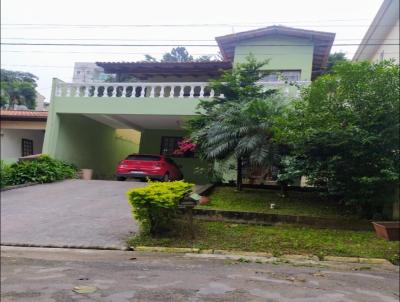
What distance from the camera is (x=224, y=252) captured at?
6809mm

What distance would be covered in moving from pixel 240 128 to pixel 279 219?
105 inches

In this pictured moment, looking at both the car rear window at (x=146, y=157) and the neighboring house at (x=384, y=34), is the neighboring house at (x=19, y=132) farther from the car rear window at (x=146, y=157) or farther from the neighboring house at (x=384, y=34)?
the neighboring house at (x=384, y=34)

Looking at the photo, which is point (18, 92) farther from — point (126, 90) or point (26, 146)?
point (126, 90)

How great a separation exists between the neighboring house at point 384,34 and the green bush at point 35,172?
11521 mm

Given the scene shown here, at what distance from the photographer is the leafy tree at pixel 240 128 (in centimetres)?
1003

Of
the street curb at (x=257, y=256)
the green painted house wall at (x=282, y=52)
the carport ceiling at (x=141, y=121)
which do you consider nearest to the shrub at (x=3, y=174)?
the carport ceiling at (x=141, y=121)

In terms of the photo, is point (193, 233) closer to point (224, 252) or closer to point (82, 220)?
point (224, 252)

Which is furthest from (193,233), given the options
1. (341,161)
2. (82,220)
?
(341,161)

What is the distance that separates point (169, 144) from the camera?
66.5ft

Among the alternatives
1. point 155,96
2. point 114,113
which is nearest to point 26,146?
point 114,113

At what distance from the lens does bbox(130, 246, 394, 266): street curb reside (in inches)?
251

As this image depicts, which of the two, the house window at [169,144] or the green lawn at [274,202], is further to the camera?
the house window at [169,144]

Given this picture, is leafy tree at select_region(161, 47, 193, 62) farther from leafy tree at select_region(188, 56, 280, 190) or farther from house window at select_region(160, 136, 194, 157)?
leafy tree at select_region(188, 56, 280, 190)

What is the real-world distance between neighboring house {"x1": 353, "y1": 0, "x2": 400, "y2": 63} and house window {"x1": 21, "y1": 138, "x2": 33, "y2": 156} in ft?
51.5
